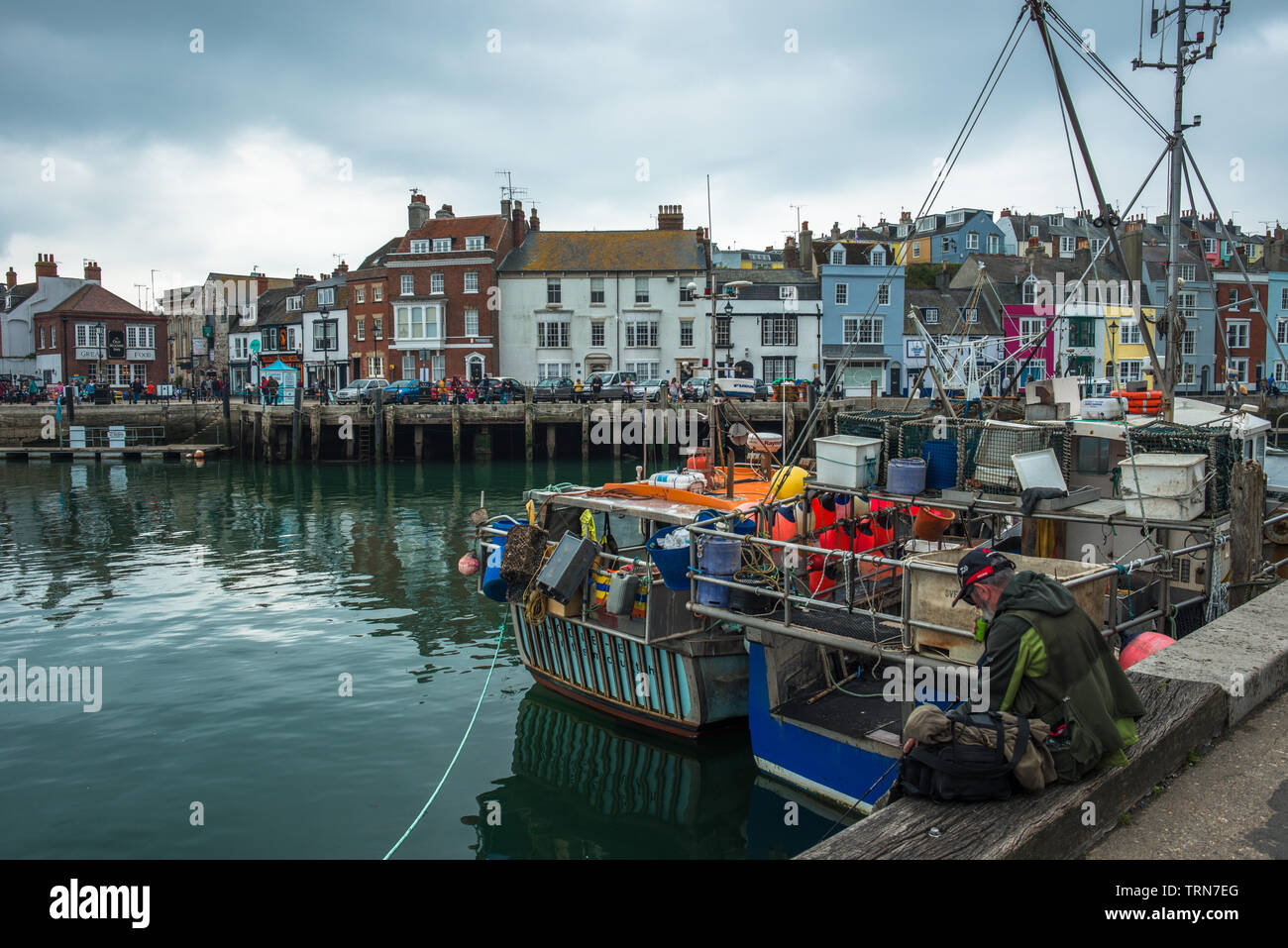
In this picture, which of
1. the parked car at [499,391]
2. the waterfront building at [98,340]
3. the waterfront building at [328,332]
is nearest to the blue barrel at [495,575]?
the parked car at [499,391]

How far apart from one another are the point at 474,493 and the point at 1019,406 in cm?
2421

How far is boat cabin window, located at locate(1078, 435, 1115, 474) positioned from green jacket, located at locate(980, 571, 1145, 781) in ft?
23.2

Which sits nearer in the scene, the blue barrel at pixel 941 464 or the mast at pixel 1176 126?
the blue barrel at pixel 941 464

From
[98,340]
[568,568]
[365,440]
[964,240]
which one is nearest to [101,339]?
[98,340]

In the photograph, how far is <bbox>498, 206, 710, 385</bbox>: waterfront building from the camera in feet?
194

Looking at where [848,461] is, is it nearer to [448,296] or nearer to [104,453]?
[104,453]

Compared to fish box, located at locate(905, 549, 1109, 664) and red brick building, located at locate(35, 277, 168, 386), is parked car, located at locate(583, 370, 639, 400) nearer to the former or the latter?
fish box, located at locate(905, 549, 1109, 664)

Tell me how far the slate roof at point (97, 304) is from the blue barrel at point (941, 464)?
77.3 metres

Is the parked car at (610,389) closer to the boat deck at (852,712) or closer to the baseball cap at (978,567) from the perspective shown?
the boat deck at (852,712)

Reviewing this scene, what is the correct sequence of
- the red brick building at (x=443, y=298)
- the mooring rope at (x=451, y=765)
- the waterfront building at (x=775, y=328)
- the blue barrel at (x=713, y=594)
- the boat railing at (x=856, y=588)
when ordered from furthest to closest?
1. the red brick building at (x=443, y=298)
2. the waterfront building at (x=775, y=328)
3. the blue barrel at (x=713, y=594)
4. the mooring rope at (x=451, y=765)
5. the boat railing at (x=856, y=588)

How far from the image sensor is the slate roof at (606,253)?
59.2 metres

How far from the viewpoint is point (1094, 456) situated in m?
11.7

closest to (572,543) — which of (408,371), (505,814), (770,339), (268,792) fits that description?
(505,814)

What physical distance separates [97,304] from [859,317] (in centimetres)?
5763
